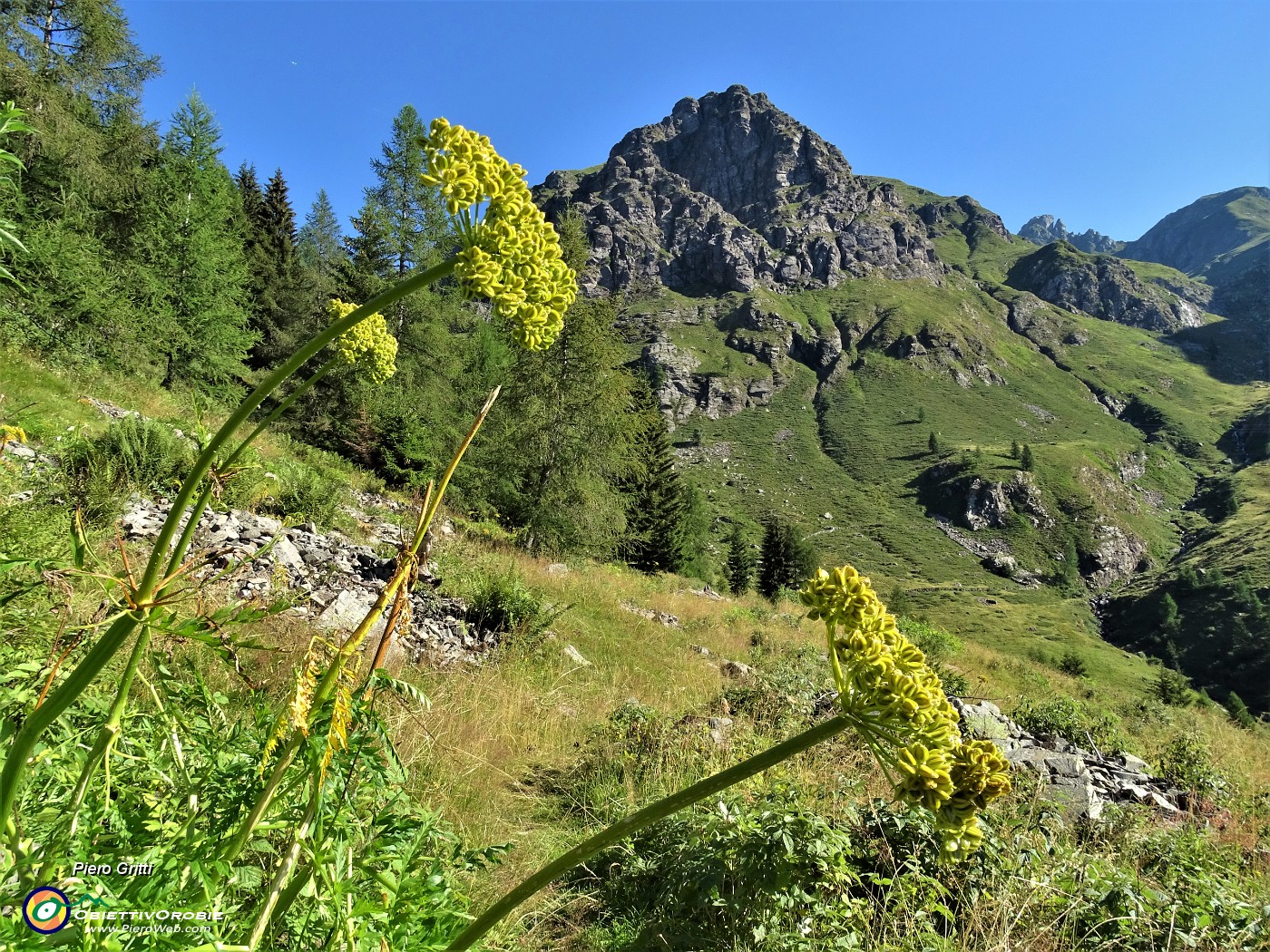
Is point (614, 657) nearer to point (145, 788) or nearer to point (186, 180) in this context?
point (145, 788)

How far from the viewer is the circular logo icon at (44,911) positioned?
1.14 m

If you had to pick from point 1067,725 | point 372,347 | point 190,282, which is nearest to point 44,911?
point 372,347

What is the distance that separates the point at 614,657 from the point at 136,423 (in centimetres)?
781

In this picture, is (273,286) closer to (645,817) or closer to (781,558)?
(645,817)

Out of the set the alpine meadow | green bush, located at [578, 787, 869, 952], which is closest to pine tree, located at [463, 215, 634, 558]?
the alpine meadow

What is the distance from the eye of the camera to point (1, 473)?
5.08 metres

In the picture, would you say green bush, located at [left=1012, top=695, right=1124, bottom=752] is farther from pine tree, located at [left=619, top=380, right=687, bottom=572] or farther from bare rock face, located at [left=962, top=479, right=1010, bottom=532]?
bare rock face, located at [left=962, top=479, right=1010, bottom=532]

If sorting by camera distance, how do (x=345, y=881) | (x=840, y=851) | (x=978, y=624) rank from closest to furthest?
(x=345, y=881)
(x=840, y=851)
(x=978, y=624)

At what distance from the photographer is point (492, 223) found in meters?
1.31

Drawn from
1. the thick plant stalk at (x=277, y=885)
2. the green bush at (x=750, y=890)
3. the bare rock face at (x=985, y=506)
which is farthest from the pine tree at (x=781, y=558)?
the bare rock face at (x=985, y=506)

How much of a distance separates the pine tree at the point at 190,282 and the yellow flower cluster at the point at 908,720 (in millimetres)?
19923

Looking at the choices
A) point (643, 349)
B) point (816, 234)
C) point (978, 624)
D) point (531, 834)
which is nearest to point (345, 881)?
point (531, 834)

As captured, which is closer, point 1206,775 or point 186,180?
point 1206,775

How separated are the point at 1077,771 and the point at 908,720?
938 cm
